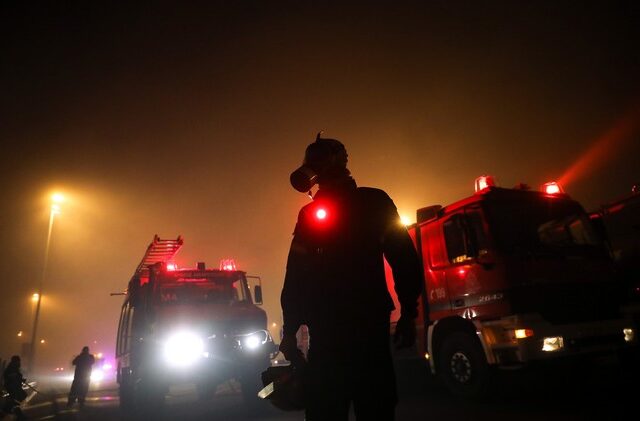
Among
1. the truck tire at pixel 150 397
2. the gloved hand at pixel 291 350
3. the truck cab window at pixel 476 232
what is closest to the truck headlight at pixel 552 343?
the truck cab window at pixel 476 232

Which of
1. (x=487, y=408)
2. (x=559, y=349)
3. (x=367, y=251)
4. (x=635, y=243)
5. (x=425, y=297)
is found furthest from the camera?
(x=635, y=243)

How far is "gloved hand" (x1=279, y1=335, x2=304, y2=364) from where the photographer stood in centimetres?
213

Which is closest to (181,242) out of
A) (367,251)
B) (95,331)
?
(367,251)

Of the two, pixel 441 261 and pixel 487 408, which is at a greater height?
pixel 441 261

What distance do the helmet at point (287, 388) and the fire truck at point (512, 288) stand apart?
14.1 ft

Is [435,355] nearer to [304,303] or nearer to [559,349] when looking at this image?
[559,349]

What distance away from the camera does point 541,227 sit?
21.2 ft

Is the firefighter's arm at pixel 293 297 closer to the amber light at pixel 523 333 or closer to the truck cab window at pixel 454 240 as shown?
the amber light at pixel 523 333

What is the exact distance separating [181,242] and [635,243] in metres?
9.19

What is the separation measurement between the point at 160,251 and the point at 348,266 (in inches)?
314

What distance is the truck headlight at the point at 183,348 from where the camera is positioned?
715cm

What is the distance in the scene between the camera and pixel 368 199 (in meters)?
2.24

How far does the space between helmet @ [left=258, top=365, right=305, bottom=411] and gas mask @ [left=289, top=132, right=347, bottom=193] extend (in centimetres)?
95

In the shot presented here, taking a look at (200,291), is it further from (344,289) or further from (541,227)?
(344,289)
